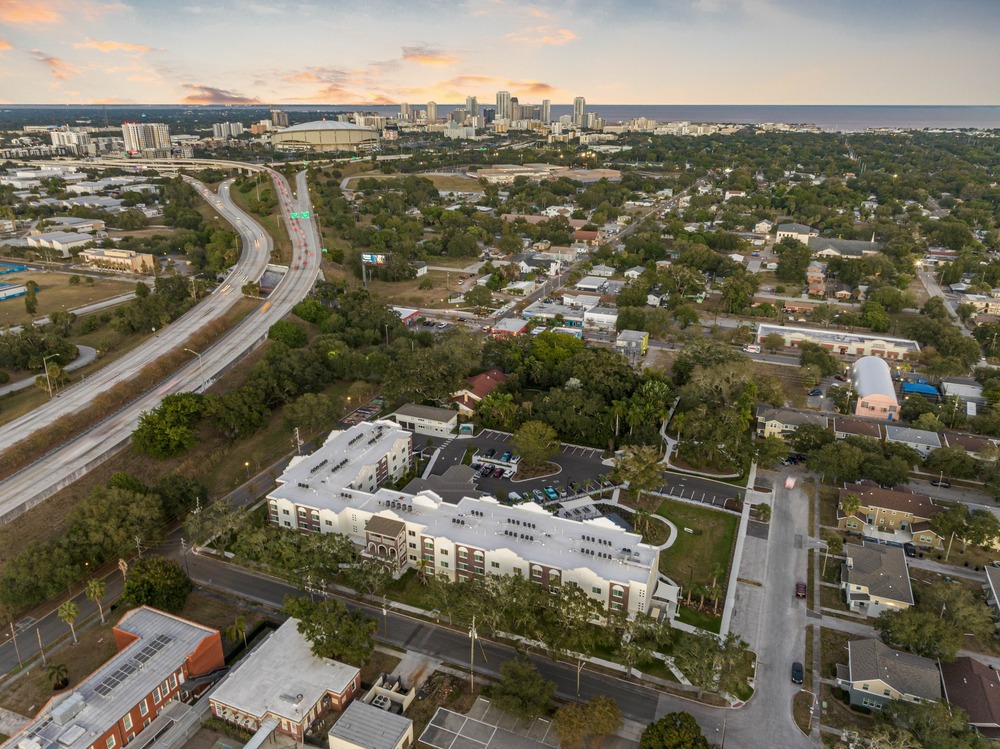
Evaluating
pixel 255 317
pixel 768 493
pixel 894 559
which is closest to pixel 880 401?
pixel 768 493

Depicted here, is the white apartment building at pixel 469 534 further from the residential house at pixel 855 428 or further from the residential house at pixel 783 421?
the residential house at pixel 855 428

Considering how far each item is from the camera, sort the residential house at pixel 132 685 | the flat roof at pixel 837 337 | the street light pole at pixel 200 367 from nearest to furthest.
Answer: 1. the residential house at pixel 132 685
2. the street light pole at pixel 200 367
3. the flat roof at pixel 837 337

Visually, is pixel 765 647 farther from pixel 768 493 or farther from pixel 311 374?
pixel 311 374

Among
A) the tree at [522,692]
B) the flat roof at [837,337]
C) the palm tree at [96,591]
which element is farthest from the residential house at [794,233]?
the palm tree at [96,591]

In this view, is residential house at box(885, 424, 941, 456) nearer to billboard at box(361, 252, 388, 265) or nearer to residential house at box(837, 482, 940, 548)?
residential house at box(837, 482, 940, 548)

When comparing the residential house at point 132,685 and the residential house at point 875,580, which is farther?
the residential house at point 875,580

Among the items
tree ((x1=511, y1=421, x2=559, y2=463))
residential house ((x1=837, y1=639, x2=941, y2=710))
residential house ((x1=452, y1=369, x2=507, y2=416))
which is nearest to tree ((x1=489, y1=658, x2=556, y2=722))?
residential house ((x1=837, y1=639, x2=941, y2=710))
